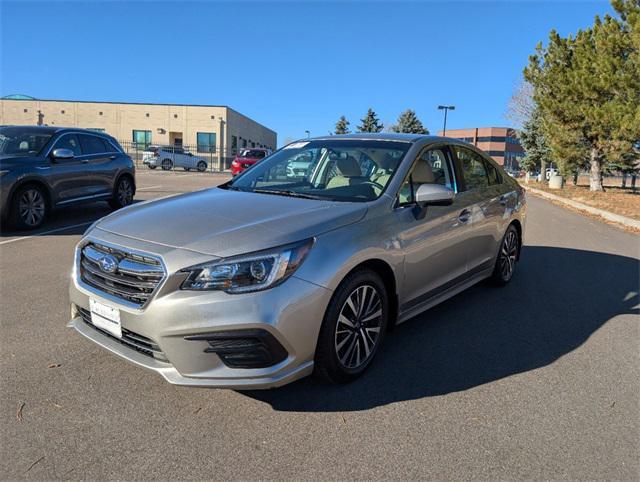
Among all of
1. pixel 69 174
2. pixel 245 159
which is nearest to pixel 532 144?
pixel 245 159

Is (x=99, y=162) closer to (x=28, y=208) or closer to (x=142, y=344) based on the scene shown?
(x=28, y=208)

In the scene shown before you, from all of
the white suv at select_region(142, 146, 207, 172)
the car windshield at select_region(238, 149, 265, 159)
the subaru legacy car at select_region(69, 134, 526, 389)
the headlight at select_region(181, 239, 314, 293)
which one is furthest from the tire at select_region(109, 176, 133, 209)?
the white suv at select_region(142, 146, 207, 172)

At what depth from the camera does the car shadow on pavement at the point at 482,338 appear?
304cm

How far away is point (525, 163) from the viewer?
129 ft

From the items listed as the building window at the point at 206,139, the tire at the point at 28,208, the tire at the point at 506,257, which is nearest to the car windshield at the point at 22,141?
the tire at the point at 28,208

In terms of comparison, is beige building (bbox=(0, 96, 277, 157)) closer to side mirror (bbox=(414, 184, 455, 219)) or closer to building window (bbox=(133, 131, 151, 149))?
building window (bbox=(133, 131, 151, 149))

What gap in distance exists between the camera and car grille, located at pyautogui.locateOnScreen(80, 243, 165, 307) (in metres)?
2.56

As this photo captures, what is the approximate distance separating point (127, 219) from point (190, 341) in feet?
3.61

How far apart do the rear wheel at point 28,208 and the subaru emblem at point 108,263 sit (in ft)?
19.6

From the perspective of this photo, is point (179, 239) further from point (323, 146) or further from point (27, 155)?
point (27, 155)

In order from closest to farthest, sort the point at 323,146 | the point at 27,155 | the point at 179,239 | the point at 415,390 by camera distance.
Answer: the point at 179,239
the point at 415,390
the point at 323,146
the point at 27,155

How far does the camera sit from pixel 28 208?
781 cm

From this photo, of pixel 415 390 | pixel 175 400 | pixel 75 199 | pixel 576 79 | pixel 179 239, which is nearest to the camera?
pixel 179 239

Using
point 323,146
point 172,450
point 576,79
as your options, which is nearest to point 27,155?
point 323,146
